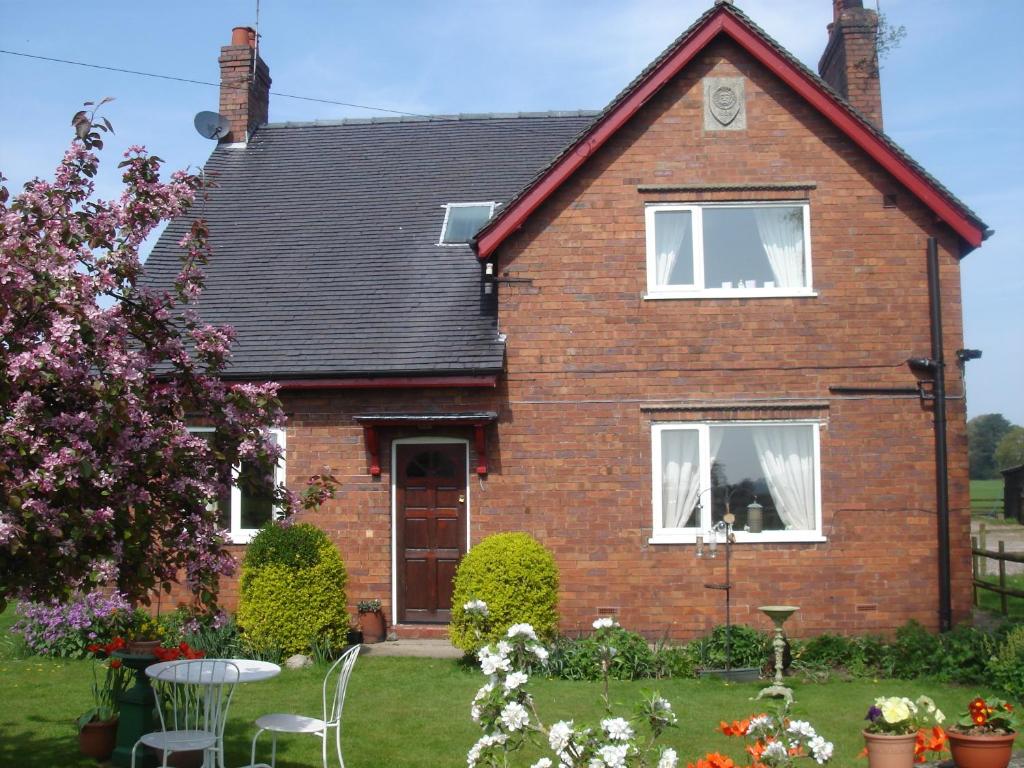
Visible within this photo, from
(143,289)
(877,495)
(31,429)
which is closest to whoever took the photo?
(31,429)

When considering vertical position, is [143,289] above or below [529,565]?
above

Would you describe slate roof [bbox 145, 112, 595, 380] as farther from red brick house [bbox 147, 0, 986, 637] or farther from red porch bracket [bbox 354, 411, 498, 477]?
red porch bracket [bbox 354, 411, 498, 477]

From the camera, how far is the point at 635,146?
13.0 metres

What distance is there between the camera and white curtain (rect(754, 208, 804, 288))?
42.2ft

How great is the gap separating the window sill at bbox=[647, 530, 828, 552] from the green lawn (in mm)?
1974

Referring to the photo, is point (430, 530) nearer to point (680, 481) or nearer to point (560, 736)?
point (680, 481)

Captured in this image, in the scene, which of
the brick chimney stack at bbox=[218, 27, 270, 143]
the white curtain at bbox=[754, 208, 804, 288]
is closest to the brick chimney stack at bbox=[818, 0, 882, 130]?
the white curtain at bbox=[754, 208, 804, 288]

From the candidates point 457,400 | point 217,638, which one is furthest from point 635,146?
point 217,638

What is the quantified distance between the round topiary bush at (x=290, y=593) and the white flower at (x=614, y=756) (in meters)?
7.76

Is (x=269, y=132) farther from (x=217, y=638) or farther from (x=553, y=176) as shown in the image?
(x=217, y=638)

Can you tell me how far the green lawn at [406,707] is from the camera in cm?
813

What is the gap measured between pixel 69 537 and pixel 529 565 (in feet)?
21.4

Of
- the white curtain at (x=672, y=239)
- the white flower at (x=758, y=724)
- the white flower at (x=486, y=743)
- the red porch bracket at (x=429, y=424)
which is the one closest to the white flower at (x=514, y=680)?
the white flower at (x=486, y=743)

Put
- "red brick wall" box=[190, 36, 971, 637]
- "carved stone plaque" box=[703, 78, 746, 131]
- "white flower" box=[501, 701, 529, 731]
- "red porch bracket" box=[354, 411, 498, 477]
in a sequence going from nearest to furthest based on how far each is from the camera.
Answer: "white flower" box=[501, 701, 529, 731]
"red brick wall" box=[190, 36, 971, 637]
"red porch bracket" box=[354, 411, 498, 477]
"carved stone plaque" box=[703, 78, 746, 131]
